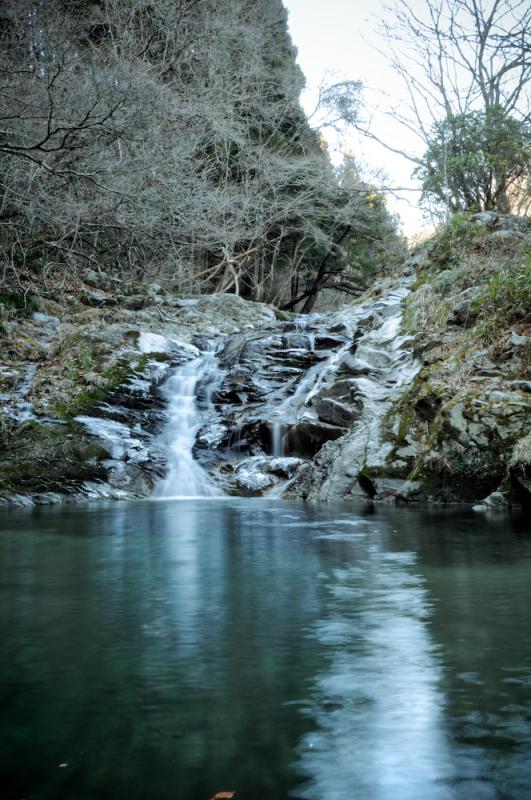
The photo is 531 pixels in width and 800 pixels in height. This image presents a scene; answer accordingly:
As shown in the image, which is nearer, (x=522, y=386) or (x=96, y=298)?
(x=522, y=386)

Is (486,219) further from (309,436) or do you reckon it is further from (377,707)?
(377,707)

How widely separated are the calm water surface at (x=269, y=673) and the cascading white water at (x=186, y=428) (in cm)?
483

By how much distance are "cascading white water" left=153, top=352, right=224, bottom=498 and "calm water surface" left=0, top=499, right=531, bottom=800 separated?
4834 millimetres

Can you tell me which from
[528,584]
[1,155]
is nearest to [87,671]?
[528,584]

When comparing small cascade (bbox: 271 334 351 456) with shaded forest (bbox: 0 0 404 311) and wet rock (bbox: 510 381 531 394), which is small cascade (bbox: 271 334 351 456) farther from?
wet rock (bbox: 510 381 531 394)

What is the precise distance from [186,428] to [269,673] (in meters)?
9.18

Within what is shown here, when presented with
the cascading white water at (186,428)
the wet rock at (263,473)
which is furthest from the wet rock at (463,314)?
the cascading white water at (186,428)

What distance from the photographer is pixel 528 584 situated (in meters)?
3.86

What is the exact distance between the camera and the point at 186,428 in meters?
11.6

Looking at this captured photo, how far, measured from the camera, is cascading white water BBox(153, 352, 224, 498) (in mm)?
10102

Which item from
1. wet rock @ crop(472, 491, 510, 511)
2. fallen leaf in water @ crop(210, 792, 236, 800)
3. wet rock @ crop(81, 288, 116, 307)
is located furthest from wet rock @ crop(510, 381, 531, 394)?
wet rock @ crop(81, 288, 116, 307)

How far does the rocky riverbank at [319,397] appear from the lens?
26.4 ft

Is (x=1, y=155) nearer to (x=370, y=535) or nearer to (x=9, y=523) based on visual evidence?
(x=9, y=523)

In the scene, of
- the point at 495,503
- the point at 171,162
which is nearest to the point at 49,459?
the point at 171,162
